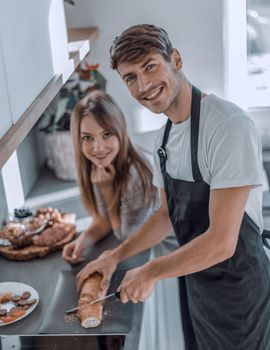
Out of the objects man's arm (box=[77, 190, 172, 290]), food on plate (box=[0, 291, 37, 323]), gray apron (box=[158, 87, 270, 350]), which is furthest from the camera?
man's arm (box=[77, 190, 172, 290])

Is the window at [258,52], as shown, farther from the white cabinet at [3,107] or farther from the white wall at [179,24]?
the white cabinet at [3,107]

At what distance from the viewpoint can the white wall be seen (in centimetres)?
219

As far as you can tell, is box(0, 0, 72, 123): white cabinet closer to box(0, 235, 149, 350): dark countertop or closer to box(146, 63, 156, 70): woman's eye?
box(146, 63, 156, 70): woman's eye

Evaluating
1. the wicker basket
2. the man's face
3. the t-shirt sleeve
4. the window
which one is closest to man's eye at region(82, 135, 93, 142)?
the wicker basket

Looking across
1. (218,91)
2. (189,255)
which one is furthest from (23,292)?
(218,91)

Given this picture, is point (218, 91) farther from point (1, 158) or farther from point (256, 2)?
point (1, 158)

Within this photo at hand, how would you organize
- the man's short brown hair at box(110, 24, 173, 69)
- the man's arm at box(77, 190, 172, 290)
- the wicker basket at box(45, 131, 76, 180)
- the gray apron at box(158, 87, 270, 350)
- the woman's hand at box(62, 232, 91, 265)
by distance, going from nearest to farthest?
the man's short brown hair at box(110, 24, 173, 69) → the gray apron at box(158, 87, 270, 350) → the man's arm at box(77, 190, 172, 290) → the woman's hand at box(62, 232, 91, 265) → the wicker basket at box(45, 131, 76, 180)

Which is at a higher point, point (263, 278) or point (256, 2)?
point (256, 2)

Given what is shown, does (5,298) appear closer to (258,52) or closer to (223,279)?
(223,279)

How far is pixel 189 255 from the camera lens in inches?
43.0

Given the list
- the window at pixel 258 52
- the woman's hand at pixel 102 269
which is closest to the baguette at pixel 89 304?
the woman's hand at pixel 102 269

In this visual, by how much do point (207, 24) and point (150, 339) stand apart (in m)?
1.37

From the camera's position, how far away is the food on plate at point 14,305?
1317 millimetres

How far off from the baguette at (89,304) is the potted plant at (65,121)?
2.72ft
